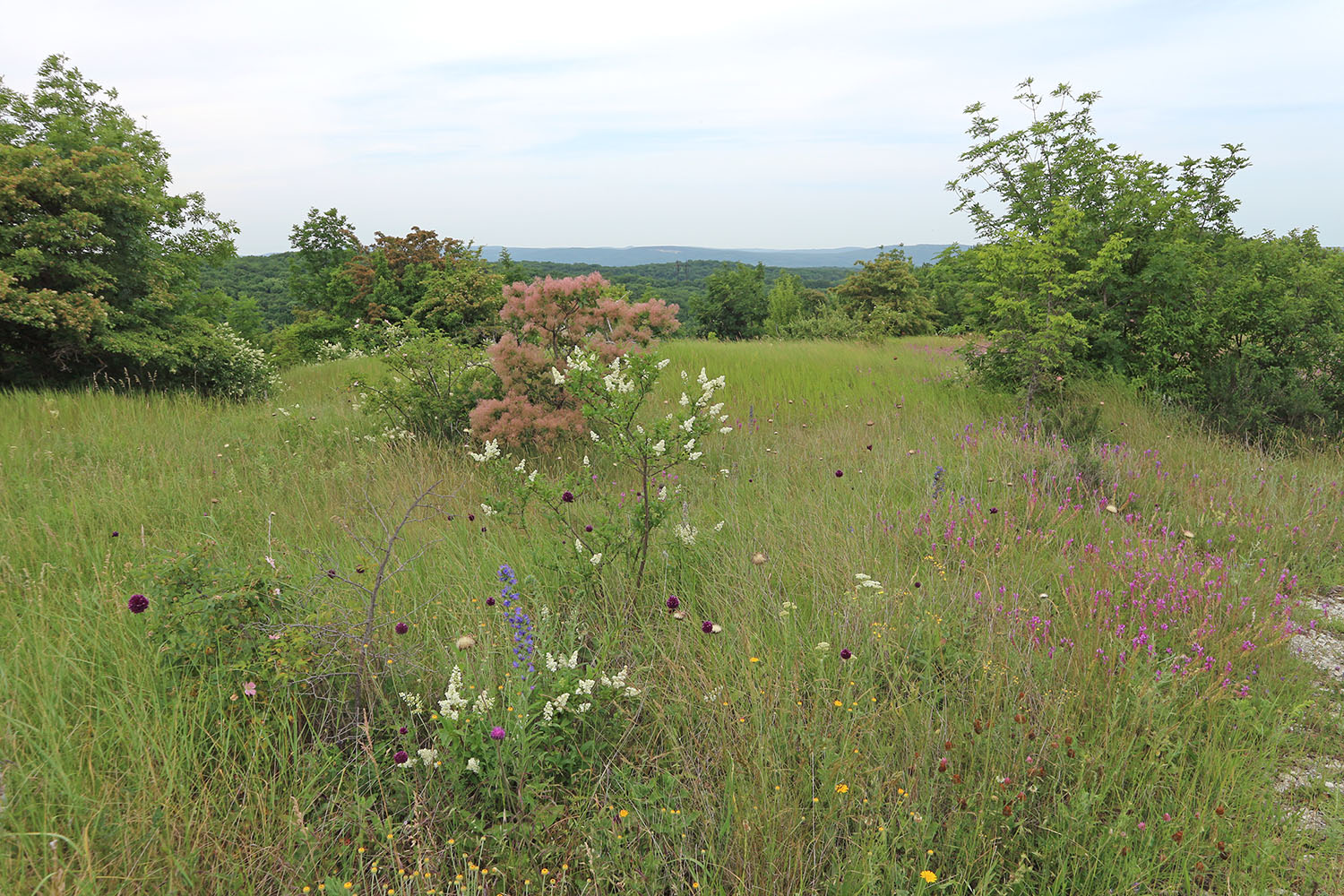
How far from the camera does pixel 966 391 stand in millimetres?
8805

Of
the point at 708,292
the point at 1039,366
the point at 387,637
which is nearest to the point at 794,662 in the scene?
the point at 387,637

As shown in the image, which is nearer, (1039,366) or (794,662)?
(794,662)

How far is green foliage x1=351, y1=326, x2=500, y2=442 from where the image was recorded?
661 centimetres

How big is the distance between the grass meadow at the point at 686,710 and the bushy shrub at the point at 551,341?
1.61 metres

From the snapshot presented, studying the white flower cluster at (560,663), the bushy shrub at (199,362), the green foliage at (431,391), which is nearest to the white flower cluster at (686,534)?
the white flower cluster at (560,663)

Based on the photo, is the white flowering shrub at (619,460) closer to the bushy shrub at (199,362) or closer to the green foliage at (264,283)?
the bushy shrub at (199,362)

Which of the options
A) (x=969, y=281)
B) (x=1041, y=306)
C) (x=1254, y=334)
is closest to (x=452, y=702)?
(x=1041, y=306)

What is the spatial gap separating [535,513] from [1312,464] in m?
7.31

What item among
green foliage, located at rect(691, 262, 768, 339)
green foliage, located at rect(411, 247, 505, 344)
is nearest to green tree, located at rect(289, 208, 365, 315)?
green foliage, located at rect(411, 247, 505, 344)

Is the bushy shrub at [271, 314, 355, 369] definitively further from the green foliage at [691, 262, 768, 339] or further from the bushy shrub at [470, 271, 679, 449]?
the green foliage at [691, 262, 768, 339]

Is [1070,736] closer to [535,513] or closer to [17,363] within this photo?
[535,513]

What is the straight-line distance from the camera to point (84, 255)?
30.3 ft

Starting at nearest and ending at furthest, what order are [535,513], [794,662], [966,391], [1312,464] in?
[794,662], [535,513], [1312,464], [966,391]

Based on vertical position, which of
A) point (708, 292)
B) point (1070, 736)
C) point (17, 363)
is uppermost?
point (708, 292)
